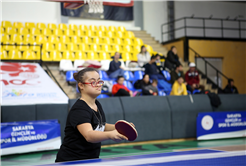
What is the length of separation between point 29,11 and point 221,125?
10979 millimetres

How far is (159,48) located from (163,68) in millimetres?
3664

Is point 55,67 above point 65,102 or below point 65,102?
above

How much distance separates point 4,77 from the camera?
867 cm

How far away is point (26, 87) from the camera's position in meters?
8.30

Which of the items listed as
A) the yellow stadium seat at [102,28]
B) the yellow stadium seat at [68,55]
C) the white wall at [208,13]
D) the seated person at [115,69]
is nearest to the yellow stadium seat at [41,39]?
the yellow stadium seat at [68,55]

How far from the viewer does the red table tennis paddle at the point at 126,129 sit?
1.96m

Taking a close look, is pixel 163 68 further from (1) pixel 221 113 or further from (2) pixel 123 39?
(1) pixel 221 113

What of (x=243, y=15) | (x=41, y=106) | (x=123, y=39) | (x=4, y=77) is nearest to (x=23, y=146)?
(x=41, y=106)

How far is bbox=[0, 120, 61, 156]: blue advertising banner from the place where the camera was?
660 centimetres

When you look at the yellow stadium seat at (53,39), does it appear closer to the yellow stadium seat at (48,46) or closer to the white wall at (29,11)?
the yellow stadium seat at (48,46)

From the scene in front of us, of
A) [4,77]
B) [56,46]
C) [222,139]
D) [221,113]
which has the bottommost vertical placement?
[222,139]

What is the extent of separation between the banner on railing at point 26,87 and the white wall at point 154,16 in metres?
9.70

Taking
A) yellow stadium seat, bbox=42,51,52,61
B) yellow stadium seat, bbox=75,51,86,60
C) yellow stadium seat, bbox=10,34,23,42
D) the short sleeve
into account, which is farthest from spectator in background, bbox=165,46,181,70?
the short sleeve

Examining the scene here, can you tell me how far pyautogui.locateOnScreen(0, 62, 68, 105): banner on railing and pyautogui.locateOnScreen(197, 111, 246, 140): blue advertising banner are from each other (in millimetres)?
4166
